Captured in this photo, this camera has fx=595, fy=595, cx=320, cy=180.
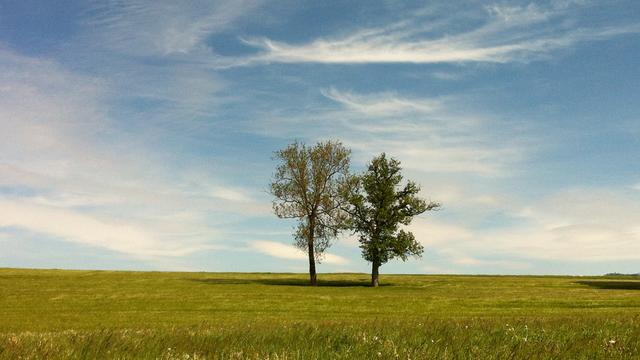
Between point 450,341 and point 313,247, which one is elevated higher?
point 313,247

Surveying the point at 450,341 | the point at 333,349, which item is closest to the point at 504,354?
the point at 450,341

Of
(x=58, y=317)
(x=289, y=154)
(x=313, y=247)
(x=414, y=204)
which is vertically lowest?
(x=58, y=317)

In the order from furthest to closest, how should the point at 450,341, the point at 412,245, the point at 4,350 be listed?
the point at 412,245 < the point at 450,341 < the point at 4,350

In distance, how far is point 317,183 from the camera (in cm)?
7494

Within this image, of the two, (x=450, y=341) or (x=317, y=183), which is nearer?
(x=450, y=341)

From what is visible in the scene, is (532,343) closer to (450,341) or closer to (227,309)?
(450,341)

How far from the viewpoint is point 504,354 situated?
25.2 ft

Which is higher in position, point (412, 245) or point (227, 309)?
point (412, 245)

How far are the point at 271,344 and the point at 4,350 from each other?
10.5 feet

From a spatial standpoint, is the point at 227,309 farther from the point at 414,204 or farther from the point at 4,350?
the point at 414,204

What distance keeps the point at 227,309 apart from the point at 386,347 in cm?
3171

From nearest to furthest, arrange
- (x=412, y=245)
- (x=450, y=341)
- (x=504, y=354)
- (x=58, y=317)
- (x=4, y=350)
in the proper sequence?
(x=4, y=350) < (x=504, y=354) < (x=450, y=341) < (x=58, y=317) < (x=412, y=245)

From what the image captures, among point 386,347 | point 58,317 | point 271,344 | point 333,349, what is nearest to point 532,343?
point 386,347

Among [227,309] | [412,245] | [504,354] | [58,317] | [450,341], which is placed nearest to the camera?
[504,354]
